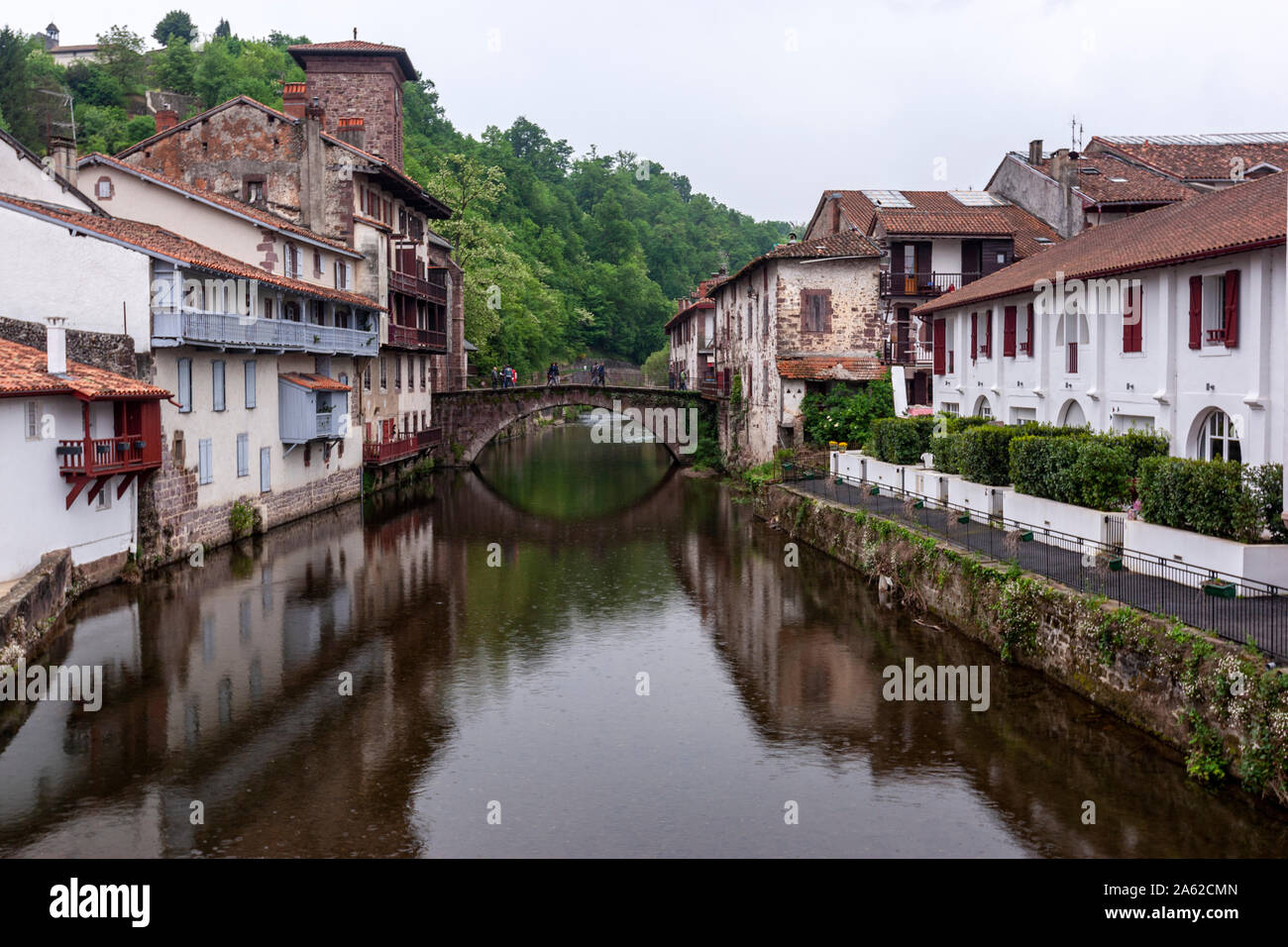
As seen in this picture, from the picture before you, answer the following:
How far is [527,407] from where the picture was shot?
210 feet

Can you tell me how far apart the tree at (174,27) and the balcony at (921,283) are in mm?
116682

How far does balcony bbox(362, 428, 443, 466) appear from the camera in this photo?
50.9 meters

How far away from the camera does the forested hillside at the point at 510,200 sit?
81.2 metres

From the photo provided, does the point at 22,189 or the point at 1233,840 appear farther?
the point at 22,189

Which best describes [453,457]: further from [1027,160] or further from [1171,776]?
→ [1171,776]

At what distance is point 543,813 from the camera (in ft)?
49.8

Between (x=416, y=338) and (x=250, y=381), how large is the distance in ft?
67.5

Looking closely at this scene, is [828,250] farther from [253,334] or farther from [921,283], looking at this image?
[253,334]

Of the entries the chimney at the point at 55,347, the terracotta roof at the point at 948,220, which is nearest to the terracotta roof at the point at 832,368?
the terracotta roof at the point at 948,220

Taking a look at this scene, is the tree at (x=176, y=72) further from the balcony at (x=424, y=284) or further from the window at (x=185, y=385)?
the window at (x=185, y=385)

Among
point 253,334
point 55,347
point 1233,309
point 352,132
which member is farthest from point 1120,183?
point 55,347

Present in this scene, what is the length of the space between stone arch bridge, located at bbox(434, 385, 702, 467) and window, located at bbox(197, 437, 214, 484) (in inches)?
1171

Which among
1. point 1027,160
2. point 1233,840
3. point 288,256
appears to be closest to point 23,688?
point 1233,840

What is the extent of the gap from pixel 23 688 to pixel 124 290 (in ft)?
44.8
